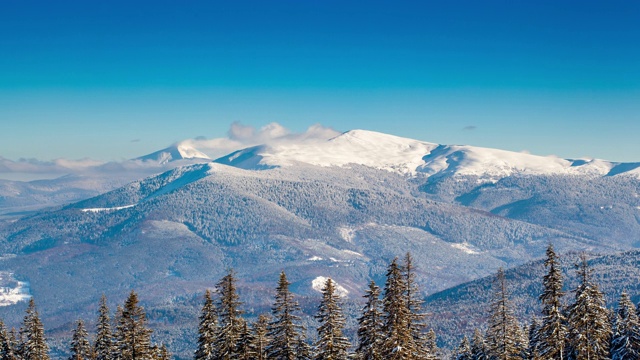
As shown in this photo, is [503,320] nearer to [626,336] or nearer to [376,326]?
[376,326]

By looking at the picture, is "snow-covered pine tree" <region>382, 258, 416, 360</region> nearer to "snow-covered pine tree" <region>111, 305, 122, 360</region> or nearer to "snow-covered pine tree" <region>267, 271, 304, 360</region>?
"snow-covered pine tree" <region>267, 271, 304, 360</region>

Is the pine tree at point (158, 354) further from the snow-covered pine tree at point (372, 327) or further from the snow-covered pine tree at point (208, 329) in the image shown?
the snow-covered pine tree at point (372, 327)

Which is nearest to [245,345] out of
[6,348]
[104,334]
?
[104,334]

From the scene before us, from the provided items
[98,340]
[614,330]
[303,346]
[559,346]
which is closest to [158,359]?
[98,340]

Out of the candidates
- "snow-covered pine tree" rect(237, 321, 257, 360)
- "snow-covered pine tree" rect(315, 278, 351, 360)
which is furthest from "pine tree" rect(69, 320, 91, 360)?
"snow-covered pine tree" rect(315, 278, 351, 360)

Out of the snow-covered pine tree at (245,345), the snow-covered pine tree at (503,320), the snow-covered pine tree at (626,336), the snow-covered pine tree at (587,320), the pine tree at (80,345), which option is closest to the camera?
the snow-covered pine tree at (503,320)

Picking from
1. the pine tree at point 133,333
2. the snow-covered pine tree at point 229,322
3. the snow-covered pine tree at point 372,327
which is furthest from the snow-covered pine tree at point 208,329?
the snow-covered pine tree at point 372,327
